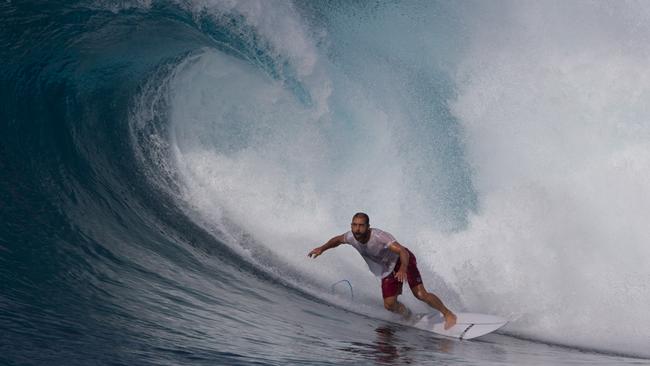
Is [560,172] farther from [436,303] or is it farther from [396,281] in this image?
[396,281]

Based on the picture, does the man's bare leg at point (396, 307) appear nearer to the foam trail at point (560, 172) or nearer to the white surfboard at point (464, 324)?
the white surfboard at point (464, 324)

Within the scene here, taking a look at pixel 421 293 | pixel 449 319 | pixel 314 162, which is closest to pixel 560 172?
pixel 314 162

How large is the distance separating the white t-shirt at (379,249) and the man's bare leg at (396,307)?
0.25 m

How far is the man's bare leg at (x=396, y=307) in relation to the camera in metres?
7.00

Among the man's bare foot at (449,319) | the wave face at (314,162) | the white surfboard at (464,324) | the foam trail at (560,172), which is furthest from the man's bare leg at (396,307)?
the foam trail at (560,172)

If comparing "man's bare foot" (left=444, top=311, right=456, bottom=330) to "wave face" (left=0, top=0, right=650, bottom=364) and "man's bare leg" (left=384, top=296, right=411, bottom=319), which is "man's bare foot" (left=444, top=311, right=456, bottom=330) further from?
"wave face" (left=0, top=0, right=650, bottom=364)

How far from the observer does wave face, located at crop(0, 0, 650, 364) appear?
6.07 metres


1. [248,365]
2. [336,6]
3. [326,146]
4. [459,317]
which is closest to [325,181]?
[326,146]

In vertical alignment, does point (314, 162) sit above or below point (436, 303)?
above

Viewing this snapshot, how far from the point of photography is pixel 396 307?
7.04 meters

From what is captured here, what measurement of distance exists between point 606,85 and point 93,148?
24.2ft

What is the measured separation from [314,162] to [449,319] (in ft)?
15.0

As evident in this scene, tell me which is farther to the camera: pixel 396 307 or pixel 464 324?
pixel 396 307

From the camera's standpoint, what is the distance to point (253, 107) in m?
11.1
